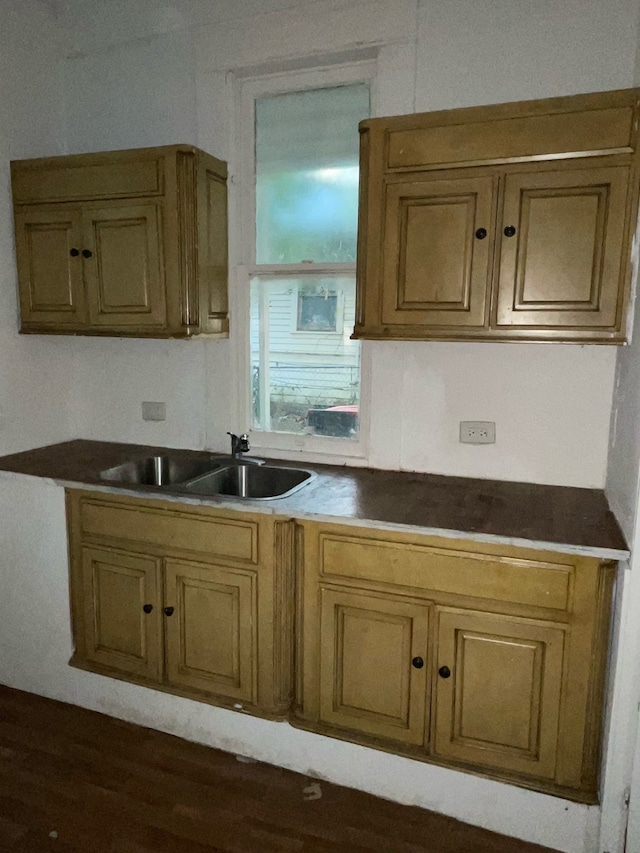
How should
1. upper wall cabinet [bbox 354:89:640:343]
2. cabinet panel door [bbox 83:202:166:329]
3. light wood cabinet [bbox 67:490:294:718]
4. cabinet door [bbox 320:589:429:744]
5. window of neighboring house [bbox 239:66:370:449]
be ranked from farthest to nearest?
1. window of neighboring house [bbox 239:66:370:449]
2. cabinet panel door [bbox 83:202:166:329]
3. light wood cabinet [bbox 67:490:294:718]
4. cabinet door [bbox 320:589:429:744]
5. upper wall cabinet [bbox 354:89:640:343]

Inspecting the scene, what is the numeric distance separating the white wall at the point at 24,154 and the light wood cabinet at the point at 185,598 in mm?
635

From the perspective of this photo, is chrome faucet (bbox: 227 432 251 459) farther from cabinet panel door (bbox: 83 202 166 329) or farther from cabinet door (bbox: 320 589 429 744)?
cabinet door (bbox: 320 589 429 744)

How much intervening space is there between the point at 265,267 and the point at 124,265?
58cm

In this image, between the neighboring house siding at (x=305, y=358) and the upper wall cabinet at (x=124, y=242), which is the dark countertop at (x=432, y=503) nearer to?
the neighboring house siding at (x=305, y=358)

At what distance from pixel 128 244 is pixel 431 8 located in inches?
56.6

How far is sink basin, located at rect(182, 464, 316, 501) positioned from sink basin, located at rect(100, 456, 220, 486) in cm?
8

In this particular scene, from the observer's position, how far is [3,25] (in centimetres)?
248

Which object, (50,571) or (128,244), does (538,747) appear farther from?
(128,244)

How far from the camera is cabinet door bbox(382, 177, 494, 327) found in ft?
6.33

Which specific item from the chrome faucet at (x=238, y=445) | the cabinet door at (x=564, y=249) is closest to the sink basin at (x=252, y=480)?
the chrome faucet at (x=238, y=445)

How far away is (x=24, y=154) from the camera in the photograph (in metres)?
2.63

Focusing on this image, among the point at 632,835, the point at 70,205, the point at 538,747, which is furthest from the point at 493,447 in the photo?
the point at 70,205

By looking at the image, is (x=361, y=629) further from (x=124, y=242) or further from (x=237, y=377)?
(x=124, y=242)

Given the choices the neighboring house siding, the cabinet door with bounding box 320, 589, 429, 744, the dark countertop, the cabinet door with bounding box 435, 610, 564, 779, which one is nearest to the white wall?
the dark countertop
